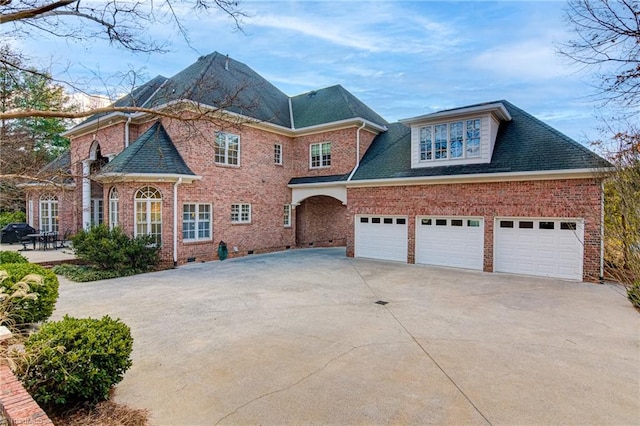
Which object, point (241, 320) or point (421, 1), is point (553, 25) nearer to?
point (421, 1)

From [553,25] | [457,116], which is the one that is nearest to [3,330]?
[553,25]

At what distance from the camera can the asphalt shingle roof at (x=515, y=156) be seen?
427 inches

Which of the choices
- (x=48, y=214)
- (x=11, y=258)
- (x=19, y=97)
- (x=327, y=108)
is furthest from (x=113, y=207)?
(x=327, y=108)

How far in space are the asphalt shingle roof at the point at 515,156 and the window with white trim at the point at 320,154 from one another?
242 centimetres

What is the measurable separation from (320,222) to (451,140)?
943 centimetres

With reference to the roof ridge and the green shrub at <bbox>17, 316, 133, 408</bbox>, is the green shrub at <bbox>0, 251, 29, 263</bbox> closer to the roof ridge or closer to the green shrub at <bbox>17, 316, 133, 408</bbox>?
the green shrub at <bbox>17, 316, 133, 408</bbox>

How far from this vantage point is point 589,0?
6.18 meters

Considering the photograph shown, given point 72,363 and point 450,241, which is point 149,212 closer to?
point 72,363

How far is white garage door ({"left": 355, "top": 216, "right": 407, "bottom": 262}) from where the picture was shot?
14141 mm

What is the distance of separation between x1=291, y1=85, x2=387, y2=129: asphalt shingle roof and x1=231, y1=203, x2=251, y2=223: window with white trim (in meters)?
5.66

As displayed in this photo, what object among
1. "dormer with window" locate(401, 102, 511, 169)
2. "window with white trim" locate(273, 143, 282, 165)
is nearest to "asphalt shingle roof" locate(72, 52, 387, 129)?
"window with white trim" locate(273, 143, 282, 165)

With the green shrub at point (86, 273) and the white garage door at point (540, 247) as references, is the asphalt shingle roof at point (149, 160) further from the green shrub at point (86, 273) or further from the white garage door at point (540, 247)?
the white garage door at point (540, 247)

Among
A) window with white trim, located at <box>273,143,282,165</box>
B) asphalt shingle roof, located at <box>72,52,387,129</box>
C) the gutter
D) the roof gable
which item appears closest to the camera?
the gutter

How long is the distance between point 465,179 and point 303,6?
8.19 meters
